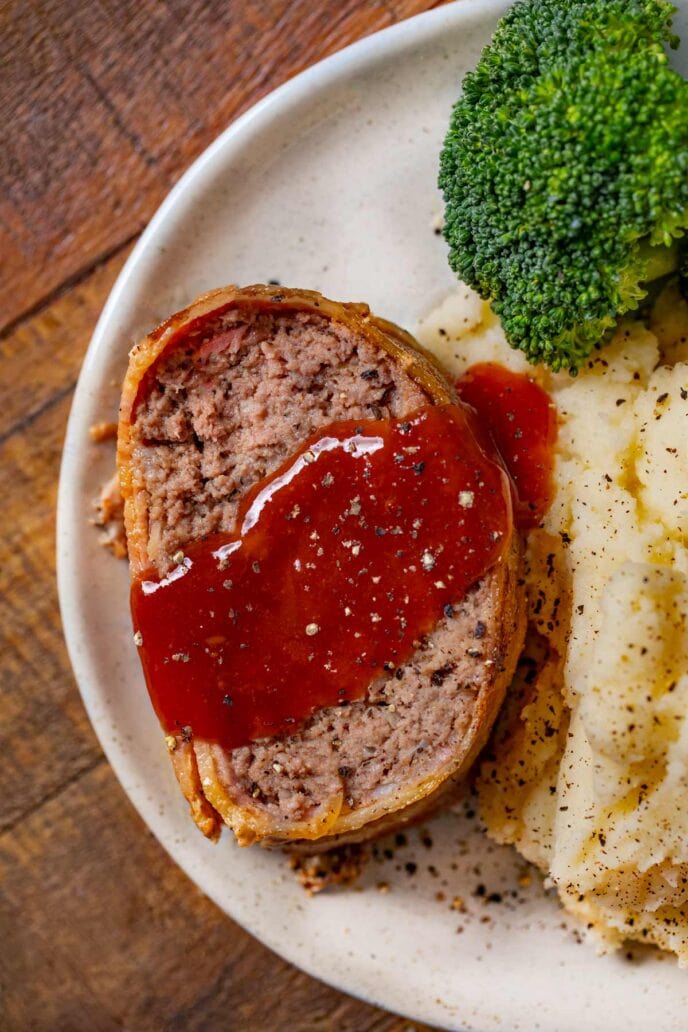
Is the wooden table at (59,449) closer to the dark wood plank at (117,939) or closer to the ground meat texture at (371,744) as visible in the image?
the dark wood plank at (117,939)

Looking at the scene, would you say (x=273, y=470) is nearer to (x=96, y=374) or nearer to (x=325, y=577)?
(x=325, y=577)

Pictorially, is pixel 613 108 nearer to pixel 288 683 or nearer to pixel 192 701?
pixel 288 683

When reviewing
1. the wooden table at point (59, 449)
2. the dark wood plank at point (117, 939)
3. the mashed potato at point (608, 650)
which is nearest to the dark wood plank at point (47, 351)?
the wooden table at point (59, 449)

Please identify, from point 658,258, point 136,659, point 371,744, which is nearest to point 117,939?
point 136,659

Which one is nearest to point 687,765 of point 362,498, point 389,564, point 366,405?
point 389,564

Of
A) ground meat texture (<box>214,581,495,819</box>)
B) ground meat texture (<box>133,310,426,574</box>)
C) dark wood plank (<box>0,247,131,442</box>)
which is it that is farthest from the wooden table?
ground meat texture (<box>214,581,495,819</box>)
